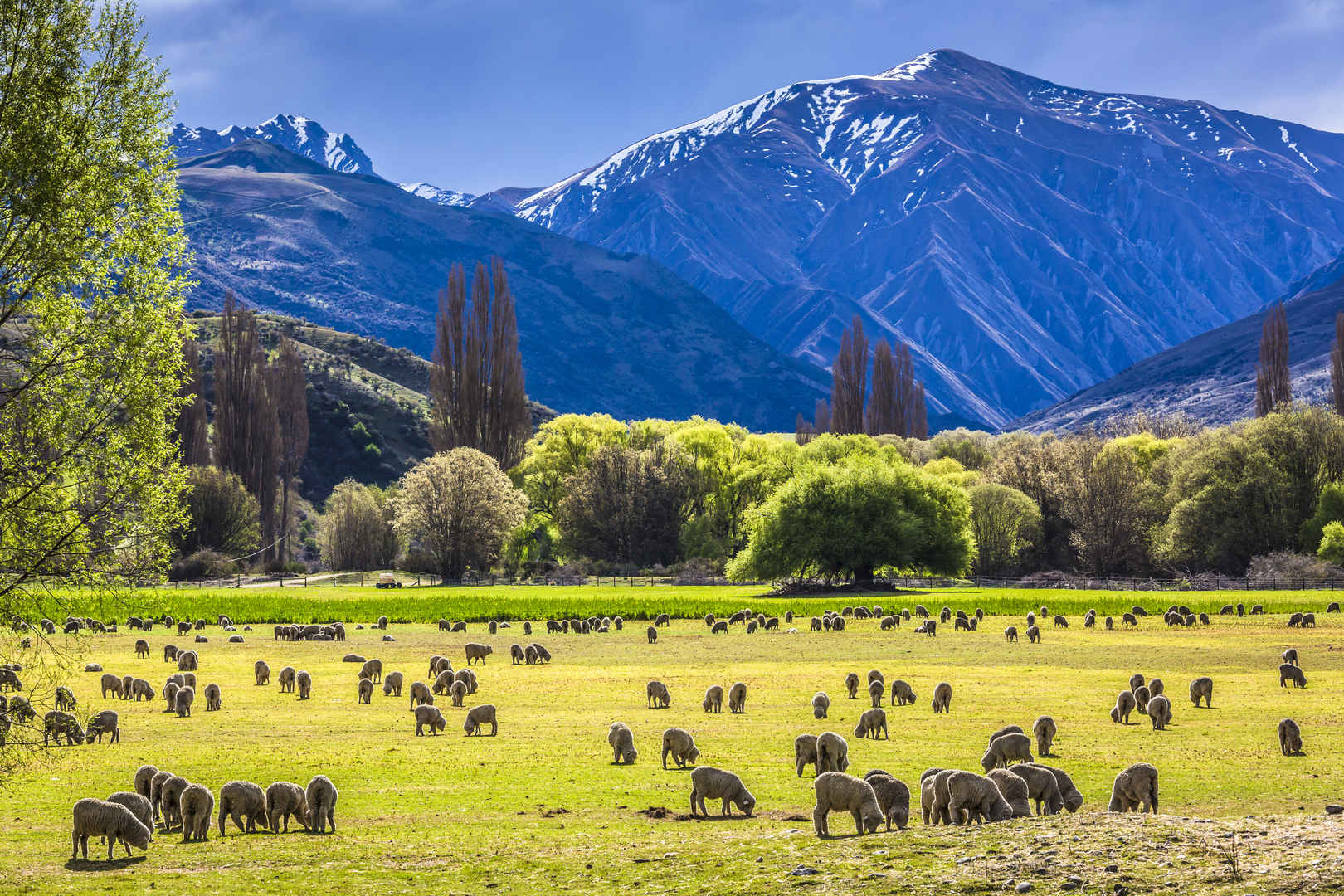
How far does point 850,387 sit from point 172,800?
461ft

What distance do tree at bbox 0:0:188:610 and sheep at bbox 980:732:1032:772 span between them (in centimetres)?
1449

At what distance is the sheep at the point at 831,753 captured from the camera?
66.3ft

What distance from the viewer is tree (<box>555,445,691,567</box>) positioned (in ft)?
347

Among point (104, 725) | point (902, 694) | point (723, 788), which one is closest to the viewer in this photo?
point (723, 788)

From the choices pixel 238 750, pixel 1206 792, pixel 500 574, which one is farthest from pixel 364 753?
pixel 500 574

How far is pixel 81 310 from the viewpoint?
64.7ft

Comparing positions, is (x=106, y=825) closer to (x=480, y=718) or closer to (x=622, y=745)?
(x=622, y=745)

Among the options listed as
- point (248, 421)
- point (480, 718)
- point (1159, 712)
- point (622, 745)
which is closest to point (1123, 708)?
point (1159, 712)

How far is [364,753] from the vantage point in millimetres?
24219

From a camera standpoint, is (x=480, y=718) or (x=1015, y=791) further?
(x=480, y=718)

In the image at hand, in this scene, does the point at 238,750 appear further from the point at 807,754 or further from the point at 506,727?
the point at 807,754

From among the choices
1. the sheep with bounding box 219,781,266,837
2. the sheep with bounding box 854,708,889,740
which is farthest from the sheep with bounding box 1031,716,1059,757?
the sheep with bounding box 219,781,266,837

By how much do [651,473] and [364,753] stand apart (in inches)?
3263

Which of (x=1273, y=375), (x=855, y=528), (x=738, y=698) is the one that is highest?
(x=1273, y=375)
